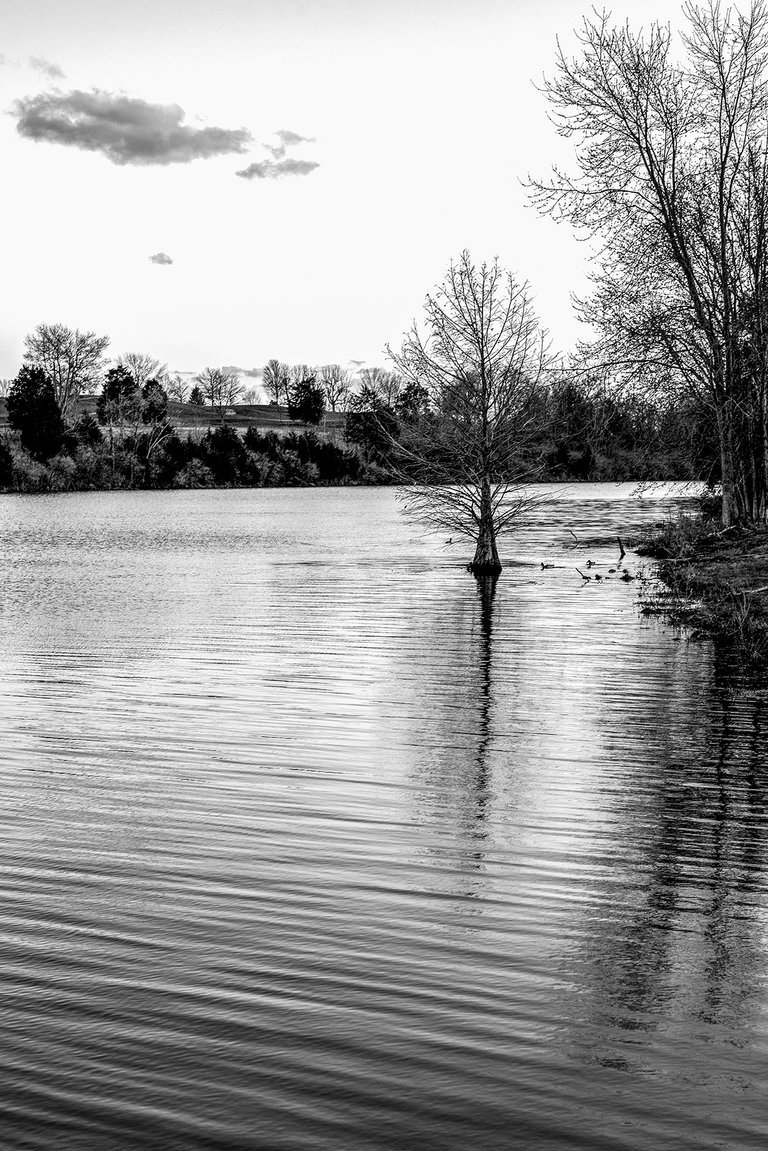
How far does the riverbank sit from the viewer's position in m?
18.8

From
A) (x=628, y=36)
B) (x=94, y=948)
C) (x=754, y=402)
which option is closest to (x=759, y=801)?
(x=94, y=948)

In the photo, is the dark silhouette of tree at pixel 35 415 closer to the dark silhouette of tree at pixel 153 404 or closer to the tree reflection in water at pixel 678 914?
the dark silhouette of tree at pixel 153 404

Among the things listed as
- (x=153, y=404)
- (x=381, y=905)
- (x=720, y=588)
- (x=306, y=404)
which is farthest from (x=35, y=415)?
(x=381, y=905)

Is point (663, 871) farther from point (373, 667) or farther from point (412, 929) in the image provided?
point (373, 667)

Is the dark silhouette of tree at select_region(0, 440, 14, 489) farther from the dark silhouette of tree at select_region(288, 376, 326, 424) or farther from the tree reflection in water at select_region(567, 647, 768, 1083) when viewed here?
the tree reflection in water at select_region(567, 647, 768, 1083)

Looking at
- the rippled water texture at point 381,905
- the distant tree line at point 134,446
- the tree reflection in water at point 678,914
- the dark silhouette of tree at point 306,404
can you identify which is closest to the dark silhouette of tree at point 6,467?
the distant tree line at point 134,446

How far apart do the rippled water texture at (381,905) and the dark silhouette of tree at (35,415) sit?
92.9 m

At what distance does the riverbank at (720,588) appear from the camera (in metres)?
18.8

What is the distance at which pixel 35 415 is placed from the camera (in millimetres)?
105062

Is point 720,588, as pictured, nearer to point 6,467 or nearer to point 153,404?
point 6,467

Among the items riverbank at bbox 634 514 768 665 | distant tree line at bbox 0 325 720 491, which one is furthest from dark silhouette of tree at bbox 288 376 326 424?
riverbank at bbox 634 514 768 665

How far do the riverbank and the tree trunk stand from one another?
498 cm

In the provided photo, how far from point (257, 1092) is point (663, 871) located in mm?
3926

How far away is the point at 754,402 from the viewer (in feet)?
96.0
